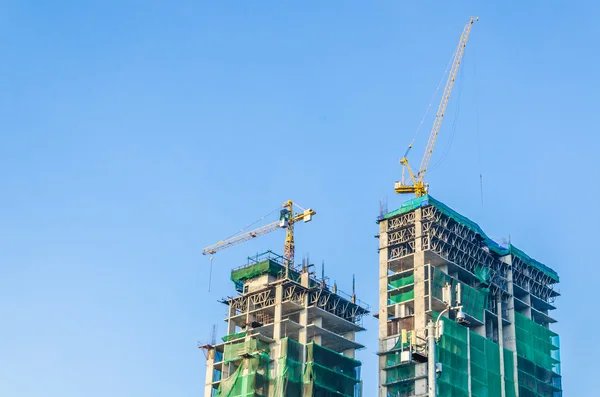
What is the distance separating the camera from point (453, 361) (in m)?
158

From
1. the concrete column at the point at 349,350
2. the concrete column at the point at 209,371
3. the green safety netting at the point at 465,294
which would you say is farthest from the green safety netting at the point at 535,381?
the concrete column at the point at 209,371

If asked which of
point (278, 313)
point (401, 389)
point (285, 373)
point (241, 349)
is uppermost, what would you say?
point (278, 313)

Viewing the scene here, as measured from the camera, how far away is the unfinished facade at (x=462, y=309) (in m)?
158

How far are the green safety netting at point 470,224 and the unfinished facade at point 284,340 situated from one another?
1962 cm

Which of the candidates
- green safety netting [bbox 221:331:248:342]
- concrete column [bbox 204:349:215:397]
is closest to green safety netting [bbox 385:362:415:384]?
green safety netting [bbox 221:331:248:342]

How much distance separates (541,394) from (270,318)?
53.0 metres

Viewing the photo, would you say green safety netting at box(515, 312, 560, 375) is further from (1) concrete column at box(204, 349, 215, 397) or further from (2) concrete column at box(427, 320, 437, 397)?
(2) concrete column at box(427, 320, 437, 397)

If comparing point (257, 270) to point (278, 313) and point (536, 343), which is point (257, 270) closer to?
point (278, 313)

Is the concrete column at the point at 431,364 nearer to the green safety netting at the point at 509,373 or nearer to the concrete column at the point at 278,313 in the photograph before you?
the concrete column at the point at 278,313

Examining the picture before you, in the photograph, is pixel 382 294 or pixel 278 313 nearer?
pixel 278 313

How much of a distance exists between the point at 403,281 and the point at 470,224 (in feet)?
68.2

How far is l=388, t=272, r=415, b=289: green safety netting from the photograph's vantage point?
543 ft

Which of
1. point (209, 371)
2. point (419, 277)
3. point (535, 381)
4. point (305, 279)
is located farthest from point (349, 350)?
point (535, 381)

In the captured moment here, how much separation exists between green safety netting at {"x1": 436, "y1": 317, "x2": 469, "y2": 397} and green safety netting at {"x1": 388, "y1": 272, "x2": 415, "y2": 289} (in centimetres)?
920
